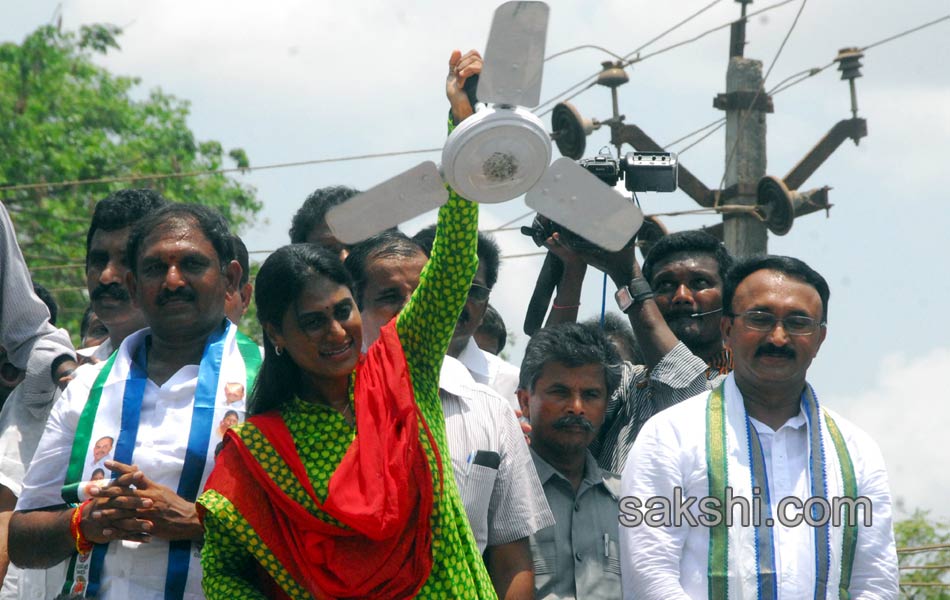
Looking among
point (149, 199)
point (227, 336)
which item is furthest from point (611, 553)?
point (149, 199)

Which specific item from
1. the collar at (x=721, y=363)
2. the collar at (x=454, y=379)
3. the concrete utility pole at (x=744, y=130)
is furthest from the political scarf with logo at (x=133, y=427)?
the concrete utility pole at (x=744, y=130)

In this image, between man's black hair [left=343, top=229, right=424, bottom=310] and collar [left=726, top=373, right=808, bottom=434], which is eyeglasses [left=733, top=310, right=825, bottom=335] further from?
man's black hair [left=343, top=229, right=424, bottom=310]

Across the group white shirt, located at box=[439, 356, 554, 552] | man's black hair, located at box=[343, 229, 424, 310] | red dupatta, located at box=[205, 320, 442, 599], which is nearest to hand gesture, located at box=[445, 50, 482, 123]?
red dupatta, located at box=[205, 320, 442, 599]

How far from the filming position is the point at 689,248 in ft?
18.9

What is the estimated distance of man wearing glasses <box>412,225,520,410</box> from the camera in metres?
5.43

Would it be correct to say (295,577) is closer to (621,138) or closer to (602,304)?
(602,304)

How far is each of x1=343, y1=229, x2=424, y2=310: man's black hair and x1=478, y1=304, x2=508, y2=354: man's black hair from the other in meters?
1.49

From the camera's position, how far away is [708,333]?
5.61 meters

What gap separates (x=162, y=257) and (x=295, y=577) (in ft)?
3.60

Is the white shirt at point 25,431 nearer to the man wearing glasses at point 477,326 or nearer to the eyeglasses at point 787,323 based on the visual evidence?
the man wearing glasses at point 477,326

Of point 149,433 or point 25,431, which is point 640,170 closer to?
point 149,433

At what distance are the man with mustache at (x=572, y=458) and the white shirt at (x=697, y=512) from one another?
296 millimetres

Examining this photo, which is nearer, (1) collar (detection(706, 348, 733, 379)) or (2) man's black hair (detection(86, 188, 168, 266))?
(2) man's black hair (detection(86, 188, 168, 266))

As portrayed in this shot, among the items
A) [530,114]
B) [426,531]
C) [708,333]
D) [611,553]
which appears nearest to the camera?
[530,114]
